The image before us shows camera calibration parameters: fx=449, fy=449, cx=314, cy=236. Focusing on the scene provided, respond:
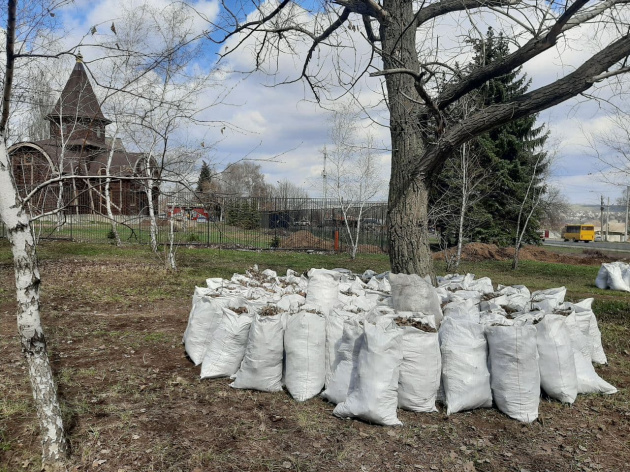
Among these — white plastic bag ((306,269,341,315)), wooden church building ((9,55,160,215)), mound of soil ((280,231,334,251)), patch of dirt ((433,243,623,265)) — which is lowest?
patch of dirt ((433,243,623,265))

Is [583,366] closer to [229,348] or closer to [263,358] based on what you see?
[263,358]

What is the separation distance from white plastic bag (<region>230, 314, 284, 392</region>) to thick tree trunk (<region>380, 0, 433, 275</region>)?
227 centimetres

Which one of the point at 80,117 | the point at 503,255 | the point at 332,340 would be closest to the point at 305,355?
the point at 332,340

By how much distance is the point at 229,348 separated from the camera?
12.2ft

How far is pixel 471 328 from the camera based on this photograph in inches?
132

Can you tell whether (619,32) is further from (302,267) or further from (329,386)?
(302,267)

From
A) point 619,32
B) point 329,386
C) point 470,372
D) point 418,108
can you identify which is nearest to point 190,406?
point 329,386

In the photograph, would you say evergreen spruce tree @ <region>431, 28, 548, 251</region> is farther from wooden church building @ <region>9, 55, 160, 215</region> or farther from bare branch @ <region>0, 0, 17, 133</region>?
bare branch @ <region>0, 0, 17, 133</region>

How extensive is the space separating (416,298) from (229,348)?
1657 mm

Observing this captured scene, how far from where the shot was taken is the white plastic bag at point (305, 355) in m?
3.42

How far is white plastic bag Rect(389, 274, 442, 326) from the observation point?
12.9ft

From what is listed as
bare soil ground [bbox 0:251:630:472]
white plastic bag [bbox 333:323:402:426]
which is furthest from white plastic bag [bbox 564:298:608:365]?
white plastic bag [bbox 333:323:402:426]

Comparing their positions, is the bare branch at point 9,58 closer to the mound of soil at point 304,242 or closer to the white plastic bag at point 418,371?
the white plastic bag at point 418,371

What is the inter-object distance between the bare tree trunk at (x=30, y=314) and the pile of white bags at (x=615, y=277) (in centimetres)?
1170
